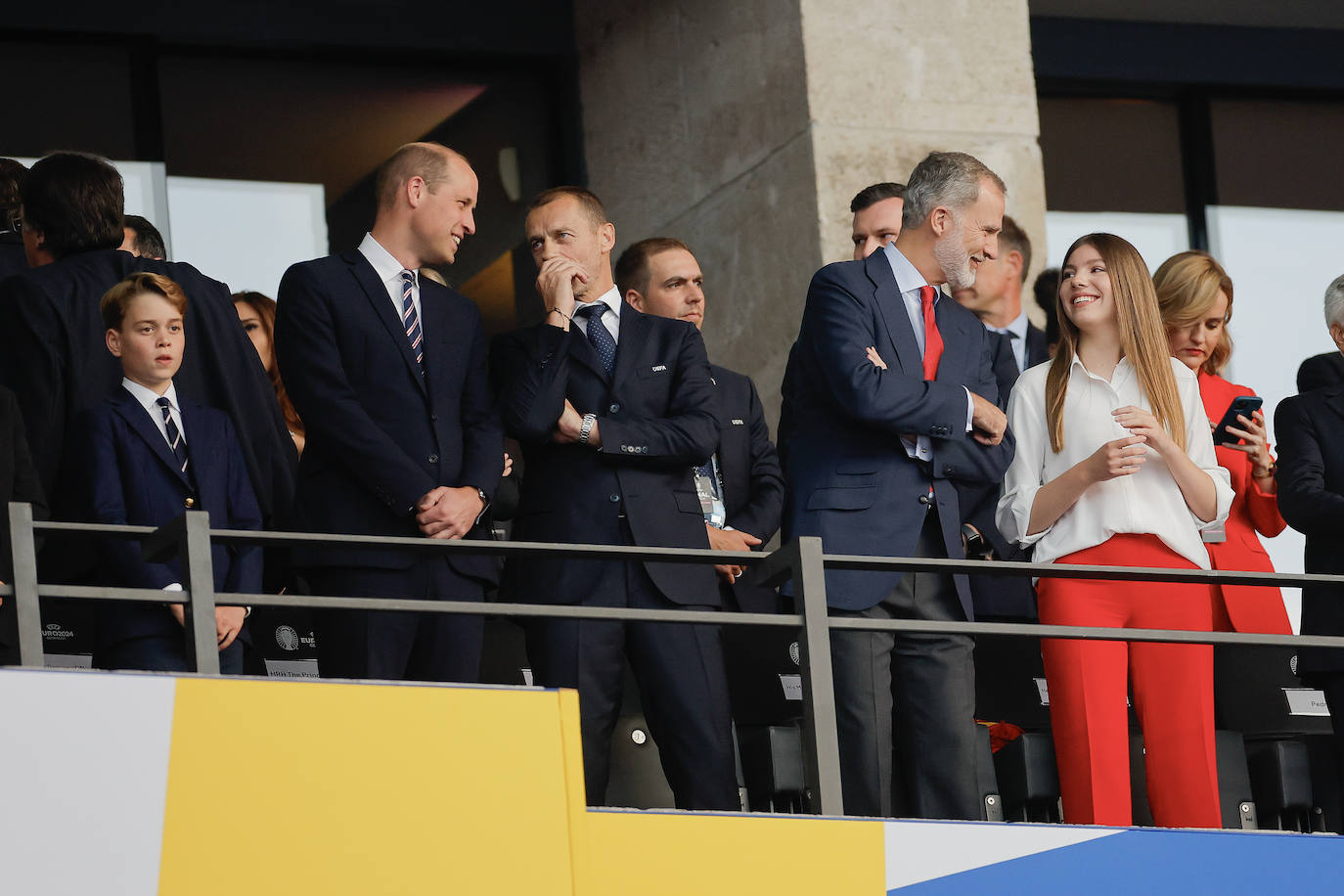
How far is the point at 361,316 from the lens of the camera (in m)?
5.25

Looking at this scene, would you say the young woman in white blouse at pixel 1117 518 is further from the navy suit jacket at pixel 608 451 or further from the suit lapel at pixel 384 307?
the suit lapel at pixel 384 307

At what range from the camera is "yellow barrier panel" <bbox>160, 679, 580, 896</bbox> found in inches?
163

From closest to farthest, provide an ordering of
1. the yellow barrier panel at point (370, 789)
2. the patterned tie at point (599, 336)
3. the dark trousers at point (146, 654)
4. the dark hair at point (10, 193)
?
the yellow barrier panel at point (370, 789)
the dark trousers at point (146, 654)
the patterned tie at point (599, 336)
the dark hair at point (10, 193)

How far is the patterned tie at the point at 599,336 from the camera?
5.45 metres

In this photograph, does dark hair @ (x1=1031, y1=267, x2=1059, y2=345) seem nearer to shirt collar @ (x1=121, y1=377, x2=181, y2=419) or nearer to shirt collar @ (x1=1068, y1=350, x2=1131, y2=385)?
shirt collar @ (x1=1068, y1=350, x2=1131, y2=385)

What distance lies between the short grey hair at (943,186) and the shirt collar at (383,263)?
1302 millimetres

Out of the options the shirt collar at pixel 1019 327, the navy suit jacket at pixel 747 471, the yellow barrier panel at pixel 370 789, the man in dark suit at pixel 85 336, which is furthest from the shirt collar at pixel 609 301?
the shirt collar at pixel 1019 327

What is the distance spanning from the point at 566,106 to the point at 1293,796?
4797 millimetres

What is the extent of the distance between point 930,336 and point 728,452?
3.10ft

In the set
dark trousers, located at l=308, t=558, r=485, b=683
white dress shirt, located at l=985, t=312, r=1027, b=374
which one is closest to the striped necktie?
Result: dark trousers, located at l=308, t=558, r=485, b=683

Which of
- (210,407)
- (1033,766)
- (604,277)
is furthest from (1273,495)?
(210,407)

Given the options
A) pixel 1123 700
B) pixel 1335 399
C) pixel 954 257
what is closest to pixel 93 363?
pixel 954 257

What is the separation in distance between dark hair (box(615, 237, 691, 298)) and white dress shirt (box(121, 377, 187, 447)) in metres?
1.67

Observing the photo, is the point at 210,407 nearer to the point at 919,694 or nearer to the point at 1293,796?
the point at 919,694
